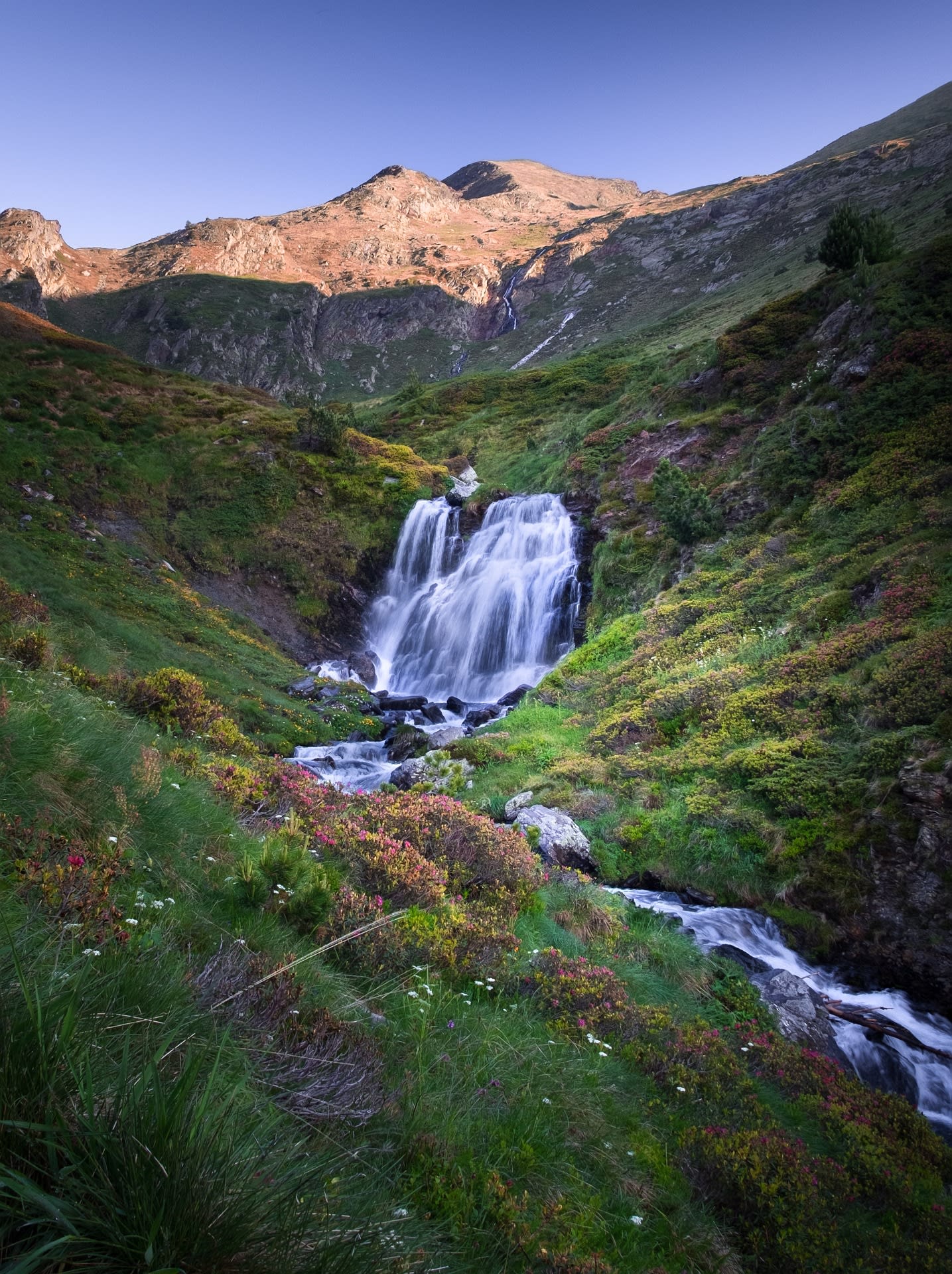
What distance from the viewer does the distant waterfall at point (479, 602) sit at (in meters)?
22.3

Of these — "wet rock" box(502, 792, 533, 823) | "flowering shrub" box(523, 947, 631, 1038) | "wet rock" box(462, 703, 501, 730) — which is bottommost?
"wet rock" box(462, 703, 501, 730)

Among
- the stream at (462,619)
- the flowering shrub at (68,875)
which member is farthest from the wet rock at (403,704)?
the flowering shrub at (68,875)

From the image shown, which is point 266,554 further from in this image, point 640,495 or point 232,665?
point 640,495

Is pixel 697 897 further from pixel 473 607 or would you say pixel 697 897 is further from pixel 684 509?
pixel 473 607

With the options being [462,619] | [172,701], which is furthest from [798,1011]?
[462,619]

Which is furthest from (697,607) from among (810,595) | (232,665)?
(232,665)

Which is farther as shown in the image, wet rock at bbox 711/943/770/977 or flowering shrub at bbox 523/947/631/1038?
wet rock at bbox 711/943/770/977

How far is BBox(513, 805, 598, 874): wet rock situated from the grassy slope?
43 centimetres

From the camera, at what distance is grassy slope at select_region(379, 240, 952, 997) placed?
808 cm

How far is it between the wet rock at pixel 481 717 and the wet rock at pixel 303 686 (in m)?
4.72

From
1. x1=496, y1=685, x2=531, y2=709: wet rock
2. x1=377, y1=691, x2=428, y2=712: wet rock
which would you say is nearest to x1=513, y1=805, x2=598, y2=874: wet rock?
x1=496, y1=685, x2=531, y2=709: wet rock

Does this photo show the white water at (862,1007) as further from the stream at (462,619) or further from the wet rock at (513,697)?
the wet rock at (513,697)

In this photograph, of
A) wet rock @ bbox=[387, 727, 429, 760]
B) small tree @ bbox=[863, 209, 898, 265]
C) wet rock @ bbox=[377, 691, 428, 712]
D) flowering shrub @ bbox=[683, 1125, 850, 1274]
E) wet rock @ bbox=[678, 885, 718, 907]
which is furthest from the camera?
small tree @ bbox=[863, 209, 898, 265]

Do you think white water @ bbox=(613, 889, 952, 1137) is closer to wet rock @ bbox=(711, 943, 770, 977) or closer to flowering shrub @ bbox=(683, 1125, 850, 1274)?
wet rock @ bbox=(711, 943, 770, 977)
